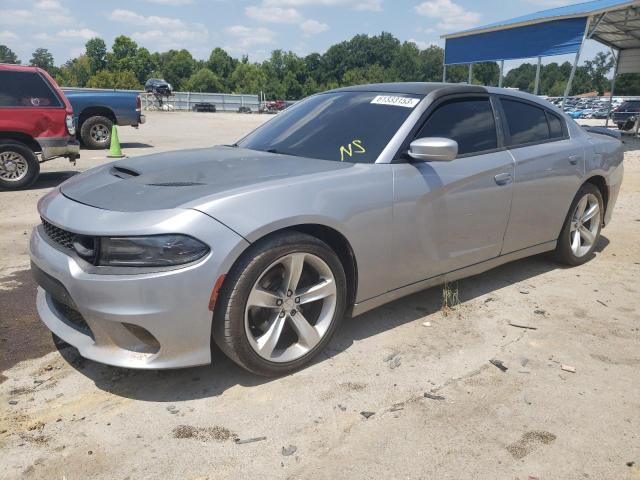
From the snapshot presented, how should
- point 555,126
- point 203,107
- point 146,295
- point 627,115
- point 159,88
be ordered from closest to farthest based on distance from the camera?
point 146,295, point 555,126, point 627,115, point 159,88, point 203,107

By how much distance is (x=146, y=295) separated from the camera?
92.7 inches

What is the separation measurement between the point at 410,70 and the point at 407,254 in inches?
4957

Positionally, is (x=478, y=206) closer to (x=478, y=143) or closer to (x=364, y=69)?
(x=478, y=143)

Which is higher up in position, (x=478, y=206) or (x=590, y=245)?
(x=478, y=206)

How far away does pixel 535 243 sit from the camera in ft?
14.0

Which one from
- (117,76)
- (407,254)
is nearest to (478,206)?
(407,254)

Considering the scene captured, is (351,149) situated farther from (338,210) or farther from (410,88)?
(410,88)

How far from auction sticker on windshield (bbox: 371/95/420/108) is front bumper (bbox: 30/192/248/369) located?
5.25 feet

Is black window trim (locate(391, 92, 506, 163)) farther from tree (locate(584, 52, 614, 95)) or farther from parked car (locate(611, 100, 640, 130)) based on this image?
tree (locate(584, 52, 614, 95))

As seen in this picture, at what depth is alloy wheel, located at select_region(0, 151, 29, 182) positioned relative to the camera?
26.7 feet

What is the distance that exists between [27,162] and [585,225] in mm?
7907

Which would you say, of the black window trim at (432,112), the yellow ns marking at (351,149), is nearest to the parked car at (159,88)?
the black window trim at (432,112)

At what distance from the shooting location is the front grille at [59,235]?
263 centimetres

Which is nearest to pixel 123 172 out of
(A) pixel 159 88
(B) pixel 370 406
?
(B) pixel 370 406
